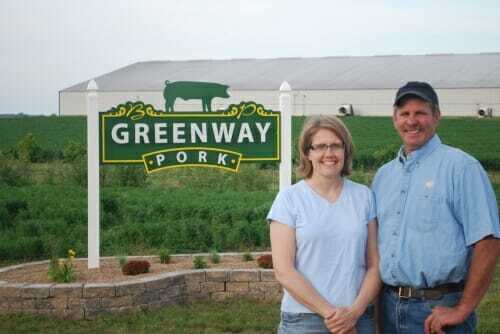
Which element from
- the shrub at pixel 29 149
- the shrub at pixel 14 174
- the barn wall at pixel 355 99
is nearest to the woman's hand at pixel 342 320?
the shrub at pixel 14 174

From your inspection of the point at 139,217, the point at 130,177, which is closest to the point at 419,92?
the point at 139,217

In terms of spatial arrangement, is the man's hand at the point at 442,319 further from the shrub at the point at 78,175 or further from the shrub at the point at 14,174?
the shrub at the point at 14,174

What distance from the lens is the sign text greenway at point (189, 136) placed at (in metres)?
9.85

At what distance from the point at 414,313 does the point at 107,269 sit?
235 inches

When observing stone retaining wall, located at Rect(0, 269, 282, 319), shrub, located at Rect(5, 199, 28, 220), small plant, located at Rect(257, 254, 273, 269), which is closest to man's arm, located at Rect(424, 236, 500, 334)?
stone retaining wall, located at Rect(0, 269, 282, 319)

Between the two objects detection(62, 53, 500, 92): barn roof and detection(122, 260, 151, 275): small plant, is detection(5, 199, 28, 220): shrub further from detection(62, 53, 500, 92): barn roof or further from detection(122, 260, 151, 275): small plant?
detection(62, 53, 500, 92): barn roof

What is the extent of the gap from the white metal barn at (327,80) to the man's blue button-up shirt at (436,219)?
43177 millimetres

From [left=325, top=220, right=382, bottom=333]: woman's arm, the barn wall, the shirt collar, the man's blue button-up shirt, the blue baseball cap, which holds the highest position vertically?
the barn wall

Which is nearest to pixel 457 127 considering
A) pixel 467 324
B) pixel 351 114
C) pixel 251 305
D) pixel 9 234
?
pixel 351 114

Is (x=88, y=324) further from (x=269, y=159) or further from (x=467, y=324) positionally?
(x=467, y=324)

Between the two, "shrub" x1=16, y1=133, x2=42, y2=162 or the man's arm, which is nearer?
the man's arm

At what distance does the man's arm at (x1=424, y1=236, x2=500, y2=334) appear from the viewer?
3.71m

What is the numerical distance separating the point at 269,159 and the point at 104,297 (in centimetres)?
284

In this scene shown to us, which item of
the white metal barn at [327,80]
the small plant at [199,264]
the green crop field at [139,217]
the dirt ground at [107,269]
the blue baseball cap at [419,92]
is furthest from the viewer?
the white metal barn at [327,80]
